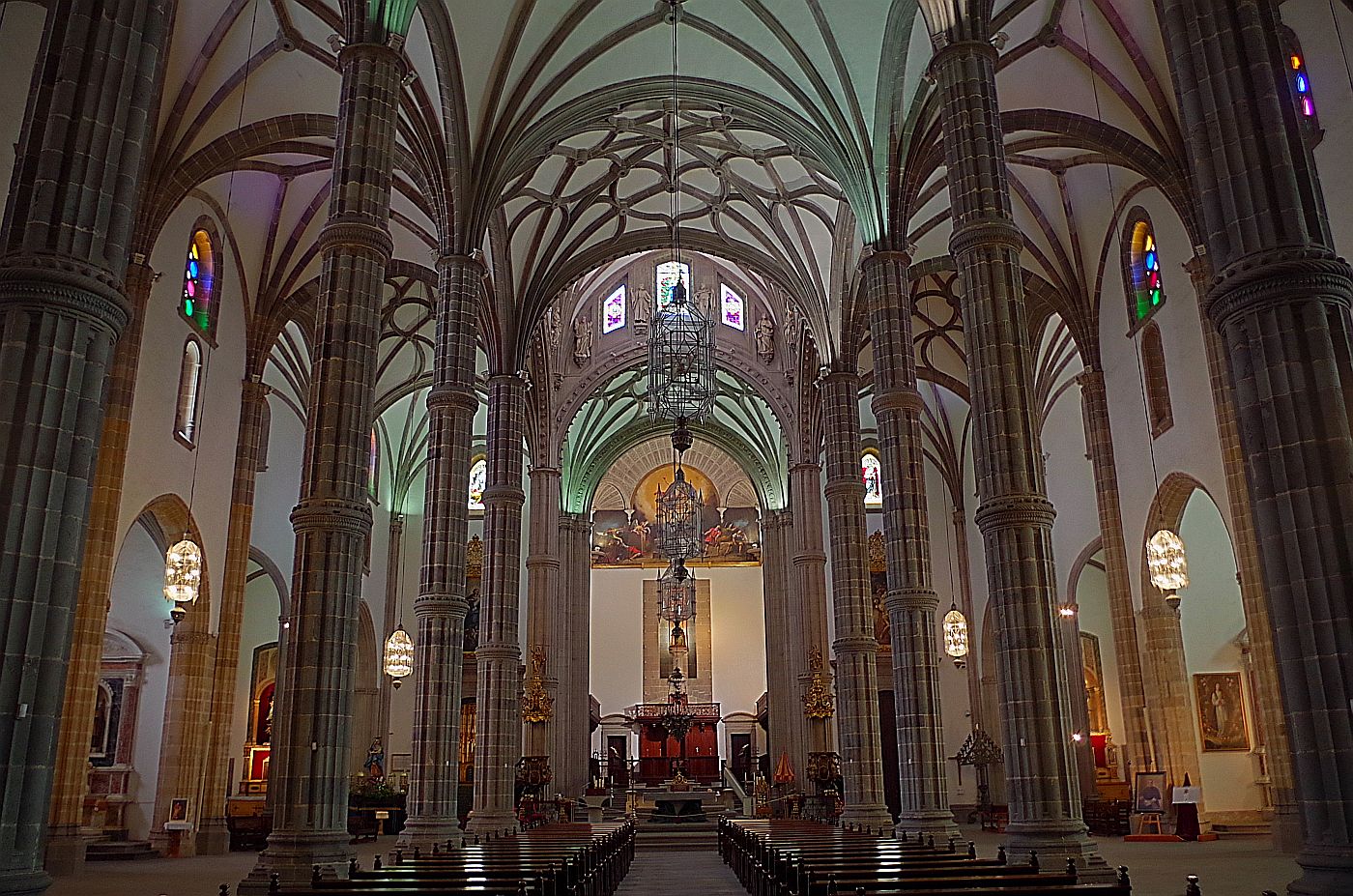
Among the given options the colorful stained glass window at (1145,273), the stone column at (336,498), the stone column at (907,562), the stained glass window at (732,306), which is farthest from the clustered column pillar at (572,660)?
the stone column at (336,498)

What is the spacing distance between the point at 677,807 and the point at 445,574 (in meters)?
15.7

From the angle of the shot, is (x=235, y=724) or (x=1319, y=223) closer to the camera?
(x=1319, y=223)

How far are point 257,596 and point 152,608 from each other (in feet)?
27.7

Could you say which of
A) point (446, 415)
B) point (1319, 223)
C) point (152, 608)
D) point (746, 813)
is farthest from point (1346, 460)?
point (746, 813)

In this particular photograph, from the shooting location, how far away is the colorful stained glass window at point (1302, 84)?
1670 cm

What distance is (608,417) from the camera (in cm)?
4041

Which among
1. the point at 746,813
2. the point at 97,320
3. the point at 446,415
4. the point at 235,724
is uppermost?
the point at 446,415

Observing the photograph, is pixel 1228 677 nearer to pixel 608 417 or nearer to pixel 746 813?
pixel 746 813

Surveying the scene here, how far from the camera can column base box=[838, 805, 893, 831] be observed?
68.1 ft

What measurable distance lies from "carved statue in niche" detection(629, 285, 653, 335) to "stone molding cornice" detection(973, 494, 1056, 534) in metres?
23.0

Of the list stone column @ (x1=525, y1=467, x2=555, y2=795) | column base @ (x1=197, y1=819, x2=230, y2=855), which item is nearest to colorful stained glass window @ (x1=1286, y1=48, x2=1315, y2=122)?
stone column @ (x1=525, y1=467, x2=555, y2=795)

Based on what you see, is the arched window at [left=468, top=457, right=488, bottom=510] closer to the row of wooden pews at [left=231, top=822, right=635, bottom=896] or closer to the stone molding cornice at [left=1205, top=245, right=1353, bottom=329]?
the row of wooden pews at [left=231, top=822, right=635, bottom=896]

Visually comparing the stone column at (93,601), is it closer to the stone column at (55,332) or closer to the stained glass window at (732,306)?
the stone column at (55,332)

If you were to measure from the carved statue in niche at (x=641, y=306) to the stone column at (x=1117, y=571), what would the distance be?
47.8 ft
